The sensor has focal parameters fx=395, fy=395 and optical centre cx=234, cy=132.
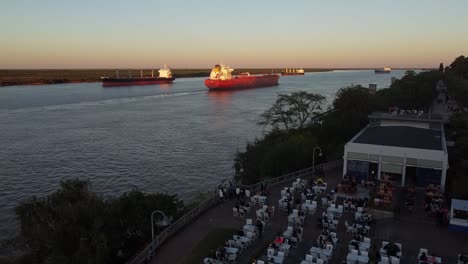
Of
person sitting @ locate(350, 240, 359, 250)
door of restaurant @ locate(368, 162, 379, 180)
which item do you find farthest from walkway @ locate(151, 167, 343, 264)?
door of restaurant @ locate(368, 162, 379, 180)

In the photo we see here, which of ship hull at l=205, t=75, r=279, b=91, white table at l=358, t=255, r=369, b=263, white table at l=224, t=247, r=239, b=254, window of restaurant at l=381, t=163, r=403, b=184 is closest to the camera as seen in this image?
white table at l=358, t=255, r=369, b=263

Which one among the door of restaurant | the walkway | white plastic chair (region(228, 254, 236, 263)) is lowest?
the walkway

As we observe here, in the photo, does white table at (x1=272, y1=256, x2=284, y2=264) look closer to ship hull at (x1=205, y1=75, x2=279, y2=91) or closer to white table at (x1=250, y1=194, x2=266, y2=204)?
white table at (x1=250, y1=194, x2=266, y2=204)

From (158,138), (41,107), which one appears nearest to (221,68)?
(41,107)

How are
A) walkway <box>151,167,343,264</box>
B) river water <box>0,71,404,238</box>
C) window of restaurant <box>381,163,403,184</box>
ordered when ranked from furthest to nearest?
river water <box>0,71,404,238</box>, window of restaurant <box>381,163,403,184</box>, walkway <box>151,167,343,264</box>

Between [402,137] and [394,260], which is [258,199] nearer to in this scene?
[394,260]

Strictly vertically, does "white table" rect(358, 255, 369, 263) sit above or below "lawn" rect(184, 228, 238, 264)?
above
